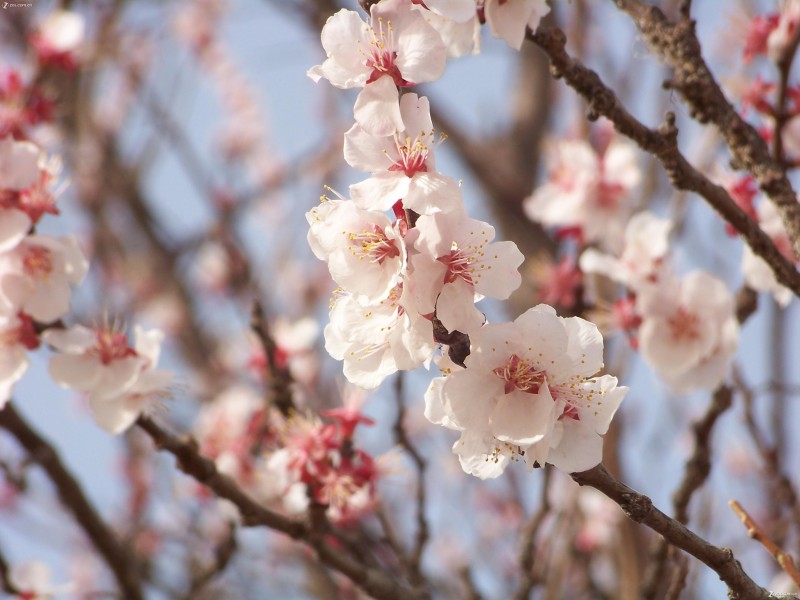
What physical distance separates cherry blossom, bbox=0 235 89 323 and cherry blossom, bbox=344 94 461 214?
0.86 metres

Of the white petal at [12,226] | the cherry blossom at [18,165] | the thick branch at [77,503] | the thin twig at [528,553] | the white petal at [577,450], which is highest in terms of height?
the white petal at [577,450]

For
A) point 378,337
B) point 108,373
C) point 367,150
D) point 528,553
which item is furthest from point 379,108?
point 528,553

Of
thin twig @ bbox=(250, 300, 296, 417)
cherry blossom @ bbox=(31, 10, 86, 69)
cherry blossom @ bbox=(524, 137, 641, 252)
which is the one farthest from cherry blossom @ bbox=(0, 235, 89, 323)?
cherry blossom @ bbox=(31, 10, 86, 69)

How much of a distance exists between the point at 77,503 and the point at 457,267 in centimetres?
178

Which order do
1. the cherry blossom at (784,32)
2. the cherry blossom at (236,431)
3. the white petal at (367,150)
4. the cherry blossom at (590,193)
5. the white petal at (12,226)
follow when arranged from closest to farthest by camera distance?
the white petal at (367,150), the white petal at (12,226), the cherry blossom at (784,32), the cherry blossom at (236,431), the cherry blossom at (590,193)

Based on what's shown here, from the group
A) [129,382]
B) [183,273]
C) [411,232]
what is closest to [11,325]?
[129,382]

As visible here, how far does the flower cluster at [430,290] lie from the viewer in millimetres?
1202

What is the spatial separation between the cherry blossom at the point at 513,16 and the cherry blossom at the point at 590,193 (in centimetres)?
141

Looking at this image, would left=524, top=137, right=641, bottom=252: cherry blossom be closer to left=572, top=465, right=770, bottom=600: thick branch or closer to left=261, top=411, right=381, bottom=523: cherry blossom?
left=261, top=411, right=381, bottom=523: cherry blossom

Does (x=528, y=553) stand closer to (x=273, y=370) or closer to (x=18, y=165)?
(x=273, y=370)

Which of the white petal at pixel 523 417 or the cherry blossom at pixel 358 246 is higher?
the cherry blossom at pixel 358 246

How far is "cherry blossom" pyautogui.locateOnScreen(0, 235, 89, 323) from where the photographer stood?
1793 mm

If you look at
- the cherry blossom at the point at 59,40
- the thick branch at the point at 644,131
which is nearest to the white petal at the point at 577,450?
the thick branch at the point at 644,131

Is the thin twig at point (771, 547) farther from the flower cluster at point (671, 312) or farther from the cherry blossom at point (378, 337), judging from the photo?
the flower cluster at point (671, 312)
